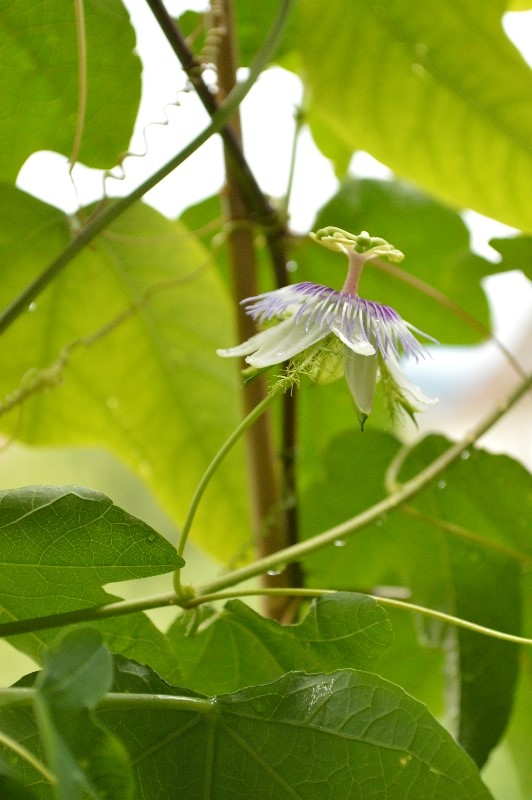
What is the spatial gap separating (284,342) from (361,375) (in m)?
0.03

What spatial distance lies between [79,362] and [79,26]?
0.90 feet

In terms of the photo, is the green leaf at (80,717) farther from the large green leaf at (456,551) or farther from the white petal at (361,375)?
the large green leaf at (456,551)

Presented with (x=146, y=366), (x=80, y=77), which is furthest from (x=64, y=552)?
(x=146, y=366)

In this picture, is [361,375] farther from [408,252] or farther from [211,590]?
[408,252]

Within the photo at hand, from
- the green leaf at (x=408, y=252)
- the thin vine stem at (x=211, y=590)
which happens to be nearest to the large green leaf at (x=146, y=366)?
the green leaf at (x=408, y=252)

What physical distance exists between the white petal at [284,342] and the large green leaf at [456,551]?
218 millimetres

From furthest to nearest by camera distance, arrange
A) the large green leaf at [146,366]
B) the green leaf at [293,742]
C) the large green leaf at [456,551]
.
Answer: the large green leaf at [146,366] < the large green leaf at [456,551] < the green leaf at [293,742]

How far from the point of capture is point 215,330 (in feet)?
2.10

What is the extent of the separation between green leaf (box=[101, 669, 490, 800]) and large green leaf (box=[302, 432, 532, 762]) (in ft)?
0.50

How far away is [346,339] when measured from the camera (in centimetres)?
30

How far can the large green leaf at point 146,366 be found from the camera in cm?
59

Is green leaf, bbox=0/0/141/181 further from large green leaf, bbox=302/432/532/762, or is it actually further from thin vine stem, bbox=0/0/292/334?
large green leaf, bbox=302/432/532/762

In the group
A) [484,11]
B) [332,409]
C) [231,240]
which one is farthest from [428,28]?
[332,409]

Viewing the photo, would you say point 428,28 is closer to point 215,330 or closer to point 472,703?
point 215,330
